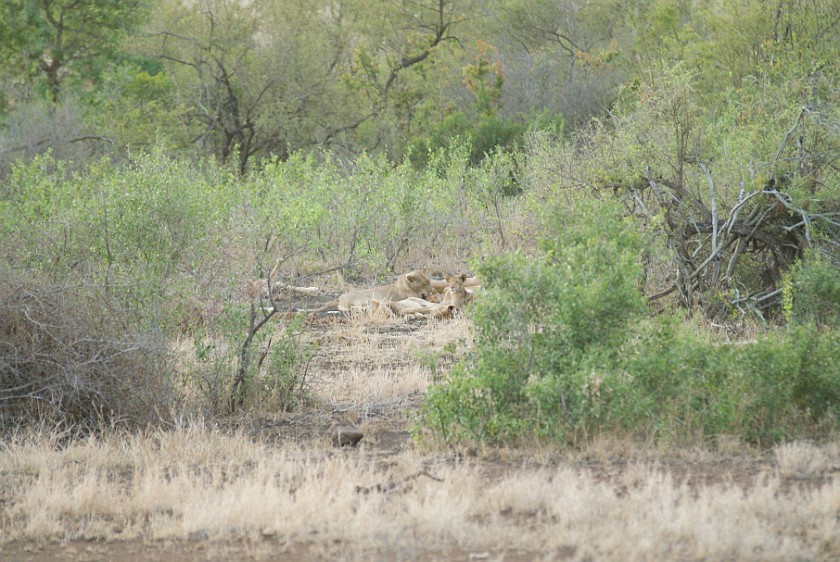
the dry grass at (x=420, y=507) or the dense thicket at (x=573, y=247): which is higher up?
the dense thicket at (x=573, y=247)

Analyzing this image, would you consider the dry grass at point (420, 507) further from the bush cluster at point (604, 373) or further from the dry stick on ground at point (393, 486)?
the bush cluster at point (604, 373)

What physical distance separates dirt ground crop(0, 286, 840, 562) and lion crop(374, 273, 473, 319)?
2.05m

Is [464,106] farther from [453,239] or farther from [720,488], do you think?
[720,488]

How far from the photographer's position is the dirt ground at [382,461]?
4227mm

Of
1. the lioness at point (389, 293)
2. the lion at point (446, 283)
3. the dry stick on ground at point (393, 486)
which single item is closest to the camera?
the dry stick on ground at point (393, 486)

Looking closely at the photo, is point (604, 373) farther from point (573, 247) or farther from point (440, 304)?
point (440, 304)

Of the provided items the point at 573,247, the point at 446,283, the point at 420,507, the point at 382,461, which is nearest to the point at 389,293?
the point at 446,283

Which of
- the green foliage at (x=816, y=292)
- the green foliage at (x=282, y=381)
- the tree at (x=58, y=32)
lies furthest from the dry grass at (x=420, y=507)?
the tree at (x=58, y=32)

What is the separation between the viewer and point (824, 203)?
8812 millimetres

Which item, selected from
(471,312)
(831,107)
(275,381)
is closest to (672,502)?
(471,312)

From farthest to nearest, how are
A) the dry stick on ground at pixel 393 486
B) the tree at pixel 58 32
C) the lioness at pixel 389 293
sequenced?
the tree at pixel 58 32
the lioness at pixel 389 293
the dry stick on ground at pixel 393 486

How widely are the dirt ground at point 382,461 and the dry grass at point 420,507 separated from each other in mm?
40

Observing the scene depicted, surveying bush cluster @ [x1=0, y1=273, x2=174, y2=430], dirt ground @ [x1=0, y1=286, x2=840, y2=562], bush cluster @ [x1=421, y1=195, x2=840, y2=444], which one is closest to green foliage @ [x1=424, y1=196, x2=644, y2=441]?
bush cluster @ [x1=421, y1=195, x2=840, y2=444]

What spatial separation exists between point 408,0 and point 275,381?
29.1 m
